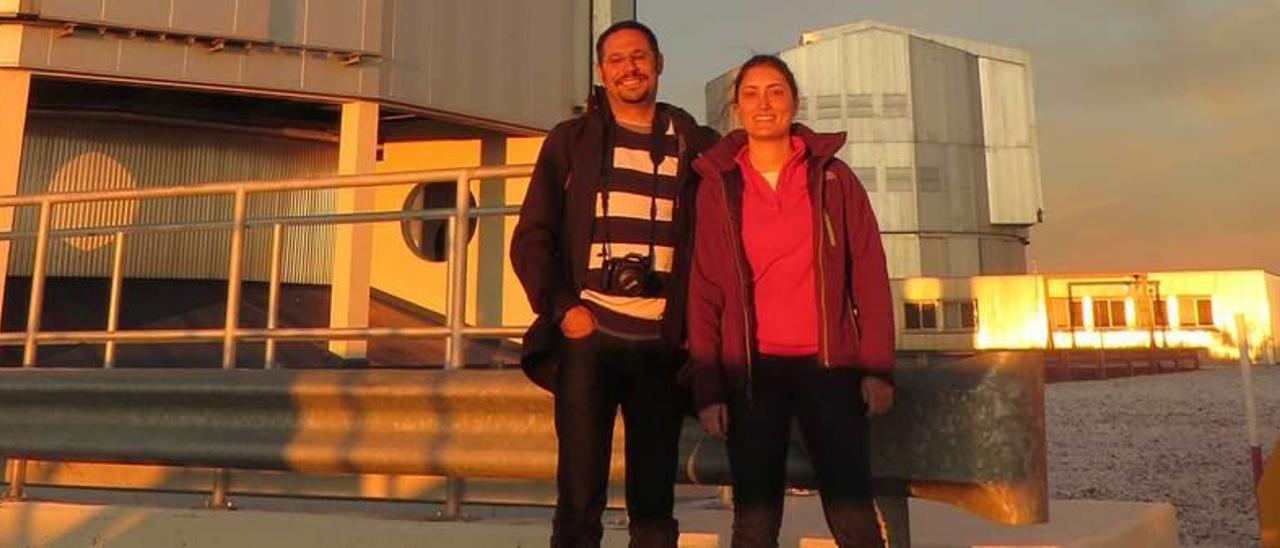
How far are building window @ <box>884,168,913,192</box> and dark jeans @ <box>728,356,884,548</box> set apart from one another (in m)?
44.1

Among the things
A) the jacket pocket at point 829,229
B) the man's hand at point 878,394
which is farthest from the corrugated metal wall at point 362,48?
the man's hand at point 878,394

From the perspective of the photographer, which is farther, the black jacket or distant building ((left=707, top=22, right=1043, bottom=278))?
distant building ((left=707, top=22, right=1043, bottom=278))

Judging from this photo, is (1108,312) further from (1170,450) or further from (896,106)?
(1170,450)

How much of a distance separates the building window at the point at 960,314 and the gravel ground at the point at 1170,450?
18818mm

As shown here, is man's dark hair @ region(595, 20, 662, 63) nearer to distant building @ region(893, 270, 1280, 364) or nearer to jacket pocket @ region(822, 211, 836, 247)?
jacket pocket @ region(822, 211, 836, 247)

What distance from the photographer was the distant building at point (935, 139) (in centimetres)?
4447

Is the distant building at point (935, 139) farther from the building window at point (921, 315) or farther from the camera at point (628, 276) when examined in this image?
the camera at point (628, 276)

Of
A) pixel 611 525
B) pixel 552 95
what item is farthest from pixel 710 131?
pixel 552 95

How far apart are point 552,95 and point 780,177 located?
39.9 feet

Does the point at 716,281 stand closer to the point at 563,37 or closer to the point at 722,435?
the point at 722,435

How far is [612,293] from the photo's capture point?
2559 mm

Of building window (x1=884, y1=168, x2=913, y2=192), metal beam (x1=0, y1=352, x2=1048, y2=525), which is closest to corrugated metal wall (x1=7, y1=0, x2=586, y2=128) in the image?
metal beam (x1=0, y1=352, x2=1048, y2=525)

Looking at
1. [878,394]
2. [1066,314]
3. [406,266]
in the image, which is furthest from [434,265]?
[1066,314]

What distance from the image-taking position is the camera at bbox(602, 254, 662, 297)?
2.54 meters
